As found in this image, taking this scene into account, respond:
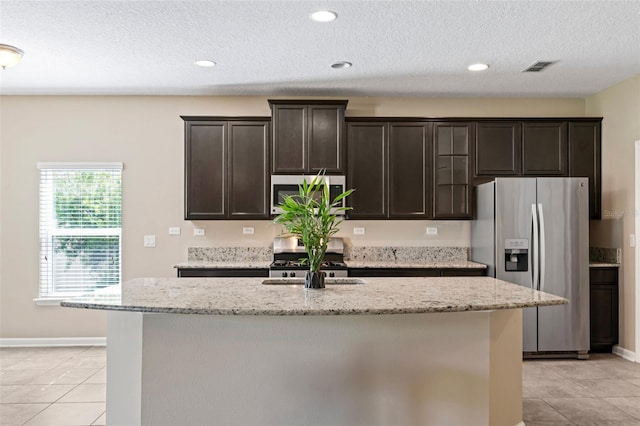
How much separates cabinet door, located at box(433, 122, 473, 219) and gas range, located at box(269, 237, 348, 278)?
1.13 metres

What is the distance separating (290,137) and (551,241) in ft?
9.02

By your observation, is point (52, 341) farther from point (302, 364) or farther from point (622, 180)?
point (622, 180)

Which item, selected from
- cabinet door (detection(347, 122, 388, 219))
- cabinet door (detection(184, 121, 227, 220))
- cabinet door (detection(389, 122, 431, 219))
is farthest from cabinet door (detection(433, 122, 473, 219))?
cabinet door (detection(184, 121, 227, 220))

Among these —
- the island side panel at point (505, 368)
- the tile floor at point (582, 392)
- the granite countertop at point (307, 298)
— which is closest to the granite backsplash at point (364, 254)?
the tile floor at point (582, 392)

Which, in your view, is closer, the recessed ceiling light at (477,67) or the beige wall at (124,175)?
the recessed ceiling light at (477,67)

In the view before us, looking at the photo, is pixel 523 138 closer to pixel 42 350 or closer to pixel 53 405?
pixel 53 405

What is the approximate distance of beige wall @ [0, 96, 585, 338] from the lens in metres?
5.08

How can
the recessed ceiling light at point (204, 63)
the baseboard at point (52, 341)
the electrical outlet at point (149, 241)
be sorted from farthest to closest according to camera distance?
the electrical outlet at point (149, 241), the baseboard at point (52, 341), the recessed ceiling light at point (204, 63)

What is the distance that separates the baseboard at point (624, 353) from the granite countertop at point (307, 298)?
250 centimetres

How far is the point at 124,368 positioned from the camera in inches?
98.7

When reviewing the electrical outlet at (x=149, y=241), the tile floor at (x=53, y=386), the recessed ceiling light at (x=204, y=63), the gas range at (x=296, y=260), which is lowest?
the tile floor at (x=53, y=386)

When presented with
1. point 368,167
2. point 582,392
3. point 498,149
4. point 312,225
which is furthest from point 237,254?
point 582,392

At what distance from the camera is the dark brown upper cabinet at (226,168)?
4.83m

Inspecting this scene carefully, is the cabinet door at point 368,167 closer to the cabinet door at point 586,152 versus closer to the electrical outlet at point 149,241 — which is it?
the cabinet door at point 586,152
